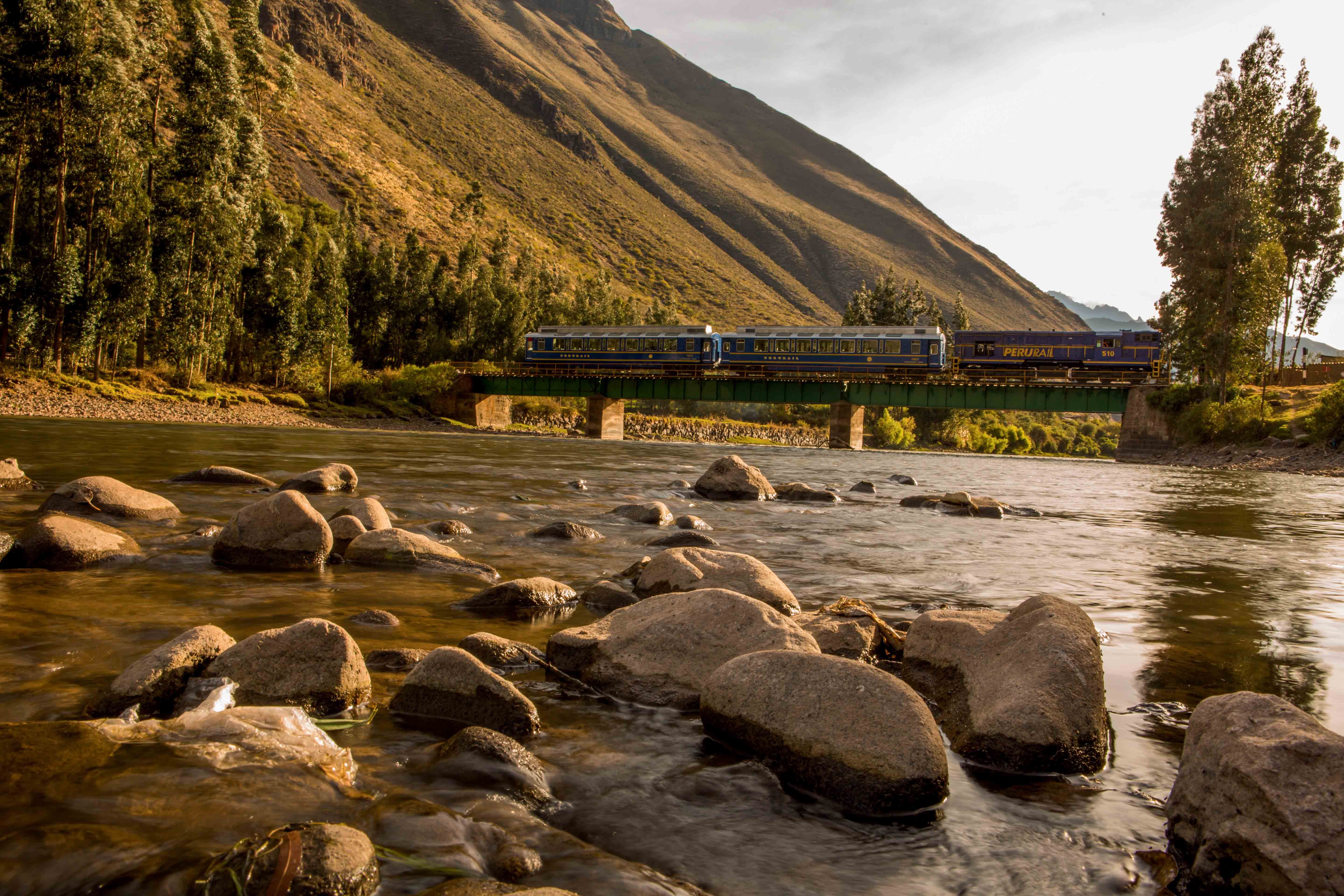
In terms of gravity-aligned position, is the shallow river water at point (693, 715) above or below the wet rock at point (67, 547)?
below

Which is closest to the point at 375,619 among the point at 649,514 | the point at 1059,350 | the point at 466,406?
the point at 649,514

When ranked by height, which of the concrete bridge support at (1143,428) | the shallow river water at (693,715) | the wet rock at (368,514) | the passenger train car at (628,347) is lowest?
the shallow river water at (693,715)

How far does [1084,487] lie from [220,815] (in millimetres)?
33482

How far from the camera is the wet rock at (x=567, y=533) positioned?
13.1 m

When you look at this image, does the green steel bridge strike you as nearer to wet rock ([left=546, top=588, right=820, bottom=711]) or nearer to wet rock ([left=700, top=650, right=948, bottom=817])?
wet rock ([left=546, top=588, right=820, bottom=711])

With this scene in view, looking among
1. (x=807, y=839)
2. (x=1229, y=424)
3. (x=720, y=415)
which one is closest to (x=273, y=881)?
(x=807, y=839)

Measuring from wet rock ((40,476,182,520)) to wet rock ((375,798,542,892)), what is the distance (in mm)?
10080

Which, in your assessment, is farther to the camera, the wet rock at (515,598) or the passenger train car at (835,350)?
the passenger train car at (835,350)

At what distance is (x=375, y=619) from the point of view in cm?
752

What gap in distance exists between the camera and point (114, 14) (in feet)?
134

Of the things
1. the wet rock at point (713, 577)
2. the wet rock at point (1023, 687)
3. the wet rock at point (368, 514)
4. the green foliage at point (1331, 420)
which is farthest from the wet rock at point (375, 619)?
the green foliage at point (1331, 420)

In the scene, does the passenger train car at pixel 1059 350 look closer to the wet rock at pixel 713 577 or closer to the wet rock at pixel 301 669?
the wet rock at pixel 713 577

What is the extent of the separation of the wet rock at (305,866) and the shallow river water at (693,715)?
0.14m

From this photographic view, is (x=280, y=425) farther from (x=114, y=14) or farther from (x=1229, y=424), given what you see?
(x=1229, y=424)
